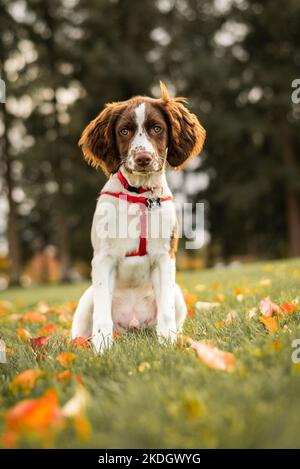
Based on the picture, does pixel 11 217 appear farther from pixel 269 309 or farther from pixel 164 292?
pixel 269 309

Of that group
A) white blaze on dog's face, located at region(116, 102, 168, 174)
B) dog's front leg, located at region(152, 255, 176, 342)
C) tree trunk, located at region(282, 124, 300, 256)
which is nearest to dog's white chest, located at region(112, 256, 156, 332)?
dog's front leg, located at region(152, 255, 176, 342)

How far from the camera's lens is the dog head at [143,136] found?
3.45 m

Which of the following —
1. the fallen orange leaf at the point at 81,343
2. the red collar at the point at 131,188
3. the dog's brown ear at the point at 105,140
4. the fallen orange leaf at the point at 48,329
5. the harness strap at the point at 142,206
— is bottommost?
the fallen orange leaf at the point at 48,329

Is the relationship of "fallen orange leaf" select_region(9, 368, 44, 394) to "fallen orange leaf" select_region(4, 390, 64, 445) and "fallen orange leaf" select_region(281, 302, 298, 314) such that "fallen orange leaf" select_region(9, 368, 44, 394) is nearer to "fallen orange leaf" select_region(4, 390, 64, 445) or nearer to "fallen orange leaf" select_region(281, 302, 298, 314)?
"fallen orange leaf" select_region(4, 390, 64, 445)

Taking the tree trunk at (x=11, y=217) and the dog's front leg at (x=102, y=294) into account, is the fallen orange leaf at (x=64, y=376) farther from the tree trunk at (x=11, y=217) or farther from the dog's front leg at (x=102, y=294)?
the tree trunk at (x=11, y=217)

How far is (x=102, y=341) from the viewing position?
3023mm

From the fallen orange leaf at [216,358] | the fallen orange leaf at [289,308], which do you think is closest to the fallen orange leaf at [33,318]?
the fallen orange leaf at [289,308]

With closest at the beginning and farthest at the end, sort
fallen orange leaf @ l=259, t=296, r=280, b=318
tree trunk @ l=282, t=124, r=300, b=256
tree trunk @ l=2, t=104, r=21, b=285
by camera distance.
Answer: fallen orange leaf @ l=259, t=296, r=280, b=318
tree trunk @ l=2, t=104, r=21, b=285
tree trunk @ l=282, t=124, r=300, b=256

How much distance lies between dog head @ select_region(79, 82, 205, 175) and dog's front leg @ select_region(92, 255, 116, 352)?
2.35 ft

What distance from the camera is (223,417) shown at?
5.29 feet

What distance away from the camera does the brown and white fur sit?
3.42 m

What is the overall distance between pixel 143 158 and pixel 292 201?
17166 millimetres

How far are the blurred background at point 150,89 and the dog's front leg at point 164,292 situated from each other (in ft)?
48.5
